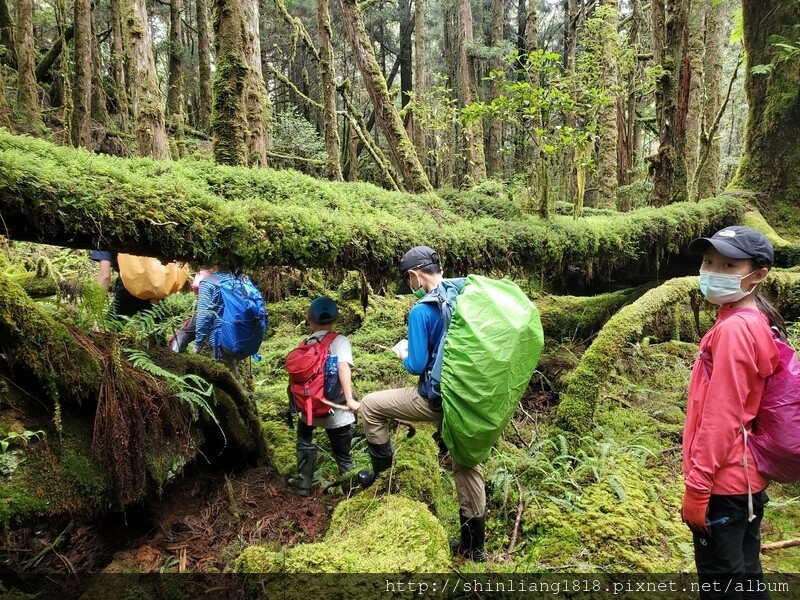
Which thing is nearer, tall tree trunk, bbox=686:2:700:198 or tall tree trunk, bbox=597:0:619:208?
tall tree trunk, bbox=686:2:700:198

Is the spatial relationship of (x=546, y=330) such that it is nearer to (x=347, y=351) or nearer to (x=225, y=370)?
(x=347, y=351)

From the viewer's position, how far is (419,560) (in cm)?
279

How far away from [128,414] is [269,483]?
186cm

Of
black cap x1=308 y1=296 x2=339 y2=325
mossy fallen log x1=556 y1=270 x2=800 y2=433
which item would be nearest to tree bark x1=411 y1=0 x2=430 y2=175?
mossy fallen log x1=556 y1=270 x2=800 y2=433

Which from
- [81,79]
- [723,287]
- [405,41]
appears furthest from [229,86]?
[405,41]

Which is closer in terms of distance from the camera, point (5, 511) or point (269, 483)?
point (5, 511)

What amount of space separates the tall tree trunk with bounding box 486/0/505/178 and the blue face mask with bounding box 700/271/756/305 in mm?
19150

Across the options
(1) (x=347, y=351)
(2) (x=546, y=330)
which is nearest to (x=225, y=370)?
(1) (x=347, y=351)

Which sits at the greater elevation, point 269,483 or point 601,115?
point 601,115

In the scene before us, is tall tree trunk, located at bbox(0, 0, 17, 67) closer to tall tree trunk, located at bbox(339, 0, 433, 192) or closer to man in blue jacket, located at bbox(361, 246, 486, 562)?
tall tree trunk, located at bbox(339, 0, 433, 192)

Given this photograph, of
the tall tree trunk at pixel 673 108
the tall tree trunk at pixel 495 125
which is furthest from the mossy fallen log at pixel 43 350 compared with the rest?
the tall tree trunk at pixel 495 125

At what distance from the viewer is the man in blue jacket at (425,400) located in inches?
140

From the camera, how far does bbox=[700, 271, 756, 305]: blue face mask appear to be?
251cm

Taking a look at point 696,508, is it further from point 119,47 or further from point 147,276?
point 119,47
